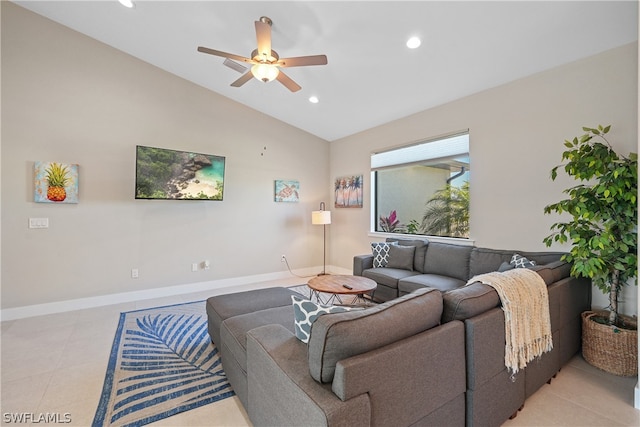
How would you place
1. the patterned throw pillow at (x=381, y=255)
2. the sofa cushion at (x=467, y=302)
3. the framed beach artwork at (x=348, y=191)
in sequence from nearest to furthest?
the sofa cushion at (x=467, y=302)
the patterned throw pillow at (x=381, y=255)
the framed beach artwork at (x=348, y=191)

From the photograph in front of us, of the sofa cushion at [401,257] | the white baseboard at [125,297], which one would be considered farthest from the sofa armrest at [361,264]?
the white baseboard at [125,297]

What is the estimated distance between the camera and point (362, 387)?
1082 millimetres

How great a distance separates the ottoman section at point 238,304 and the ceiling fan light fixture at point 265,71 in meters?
2.15

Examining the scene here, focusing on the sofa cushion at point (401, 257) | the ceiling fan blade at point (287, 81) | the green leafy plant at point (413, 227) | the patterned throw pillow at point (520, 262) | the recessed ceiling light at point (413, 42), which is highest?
the recessed ceiling light at point (413, 42)

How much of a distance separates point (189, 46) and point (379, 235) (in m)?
4.02

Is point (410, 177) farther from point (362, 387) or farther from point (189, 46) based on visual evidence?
point (362, 387)

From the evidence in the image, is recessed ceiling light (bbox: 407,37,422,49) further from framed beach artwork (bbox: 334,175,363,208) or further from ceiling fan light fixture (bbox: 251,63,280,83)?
framed beach artwork (bbox: 334,175,363,208)

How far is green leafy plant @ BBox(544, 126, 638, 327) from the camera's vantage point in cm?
215

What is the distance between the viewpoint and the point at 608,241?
2.14 m

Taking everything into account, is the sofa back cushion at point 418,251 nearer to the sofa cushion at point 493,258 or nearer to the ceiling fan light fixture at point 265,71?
the sofa cushion at point 493,258

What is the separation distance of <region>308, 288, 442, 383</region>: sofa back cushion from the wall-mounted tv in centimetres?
383

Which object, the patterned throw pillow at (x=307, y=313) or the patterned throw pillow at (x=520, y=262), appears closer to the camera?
the patterned throw pillow at (x=307, y=313)

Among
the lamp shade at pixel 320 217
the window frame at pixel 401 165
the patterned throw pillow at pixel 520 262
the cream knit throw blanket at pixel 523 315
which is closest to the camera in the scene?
the cream knit throw blanket at pixel 523 315

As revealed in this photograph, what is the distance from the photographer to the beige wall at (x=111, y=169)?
3449 millimetres
